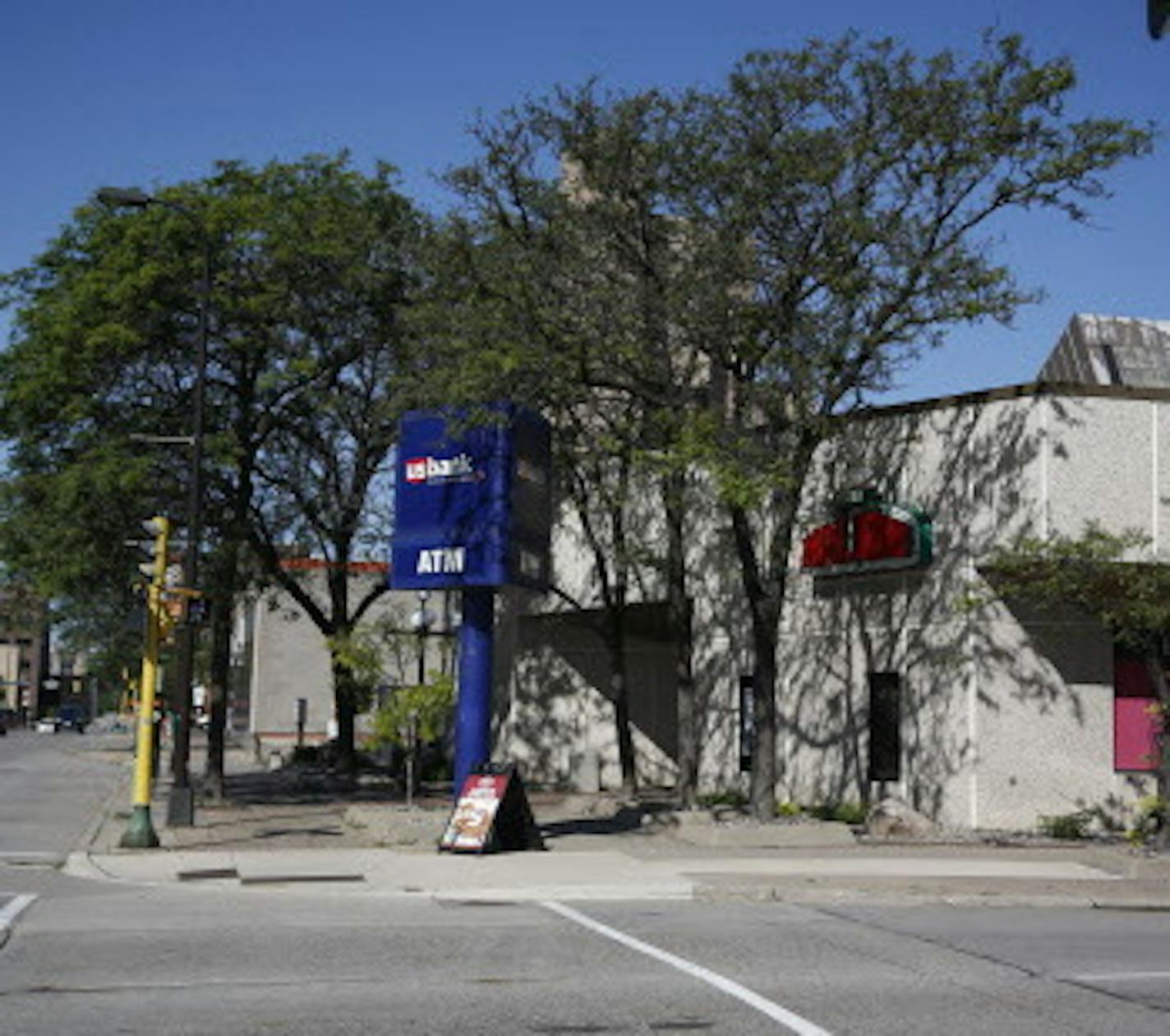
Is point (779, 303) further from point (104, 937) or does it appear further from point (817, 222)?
point (104, 937)

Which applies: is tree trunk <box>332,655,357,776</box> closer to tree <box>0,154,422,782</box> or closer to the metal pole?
tree <box>0,154,422,782</box>

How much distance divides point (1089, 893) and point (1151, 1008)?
299 inches

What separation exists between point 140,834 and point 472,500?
6914 mm

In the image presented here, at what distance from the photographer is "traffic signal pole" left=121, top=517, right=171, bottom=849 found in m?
22.6

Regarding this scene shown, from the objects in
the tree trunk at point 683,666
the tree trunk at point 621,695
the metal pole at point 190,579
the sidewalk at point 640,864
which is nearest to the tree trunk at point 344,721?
the tree trunk at point 621,695

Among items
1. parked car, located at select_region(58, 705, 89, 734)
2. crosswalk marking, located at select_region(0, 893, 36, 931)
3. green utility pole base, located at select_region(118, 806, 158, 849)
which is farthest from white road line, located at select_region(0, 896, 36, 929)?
parked car, located at select_region(58, 705, 89, 734)

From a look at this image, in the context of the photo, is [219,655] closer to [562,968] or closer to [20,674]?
[562,968]

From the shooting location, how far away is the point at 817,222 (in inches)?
931

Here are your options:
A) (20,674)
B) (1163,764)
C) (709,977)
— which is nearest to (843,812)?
(1163,764)

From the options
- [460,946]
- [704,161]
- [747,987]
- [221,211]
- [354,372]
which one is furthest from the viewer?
[354,372]

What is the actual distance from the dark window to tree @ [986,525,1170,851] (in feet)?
14.4

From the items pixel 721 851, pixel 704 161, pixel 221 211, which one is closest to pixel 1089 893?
pixel 721 851

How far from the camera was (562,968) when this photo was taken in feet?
38.4

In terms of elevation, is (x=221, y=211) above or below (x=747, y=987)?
above
